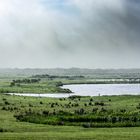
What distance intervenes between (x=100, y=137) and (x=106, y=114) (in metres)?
20.3

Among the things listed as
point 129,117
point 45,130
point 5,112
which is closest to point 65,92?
point 5,112

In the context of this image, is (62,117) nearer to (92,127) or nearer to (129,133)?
(92,127)

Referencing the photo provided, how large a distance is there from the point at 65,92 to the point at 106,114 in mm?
76523

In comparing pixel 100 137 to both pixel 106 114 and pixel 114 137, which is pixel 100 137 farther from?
pixel 106 114

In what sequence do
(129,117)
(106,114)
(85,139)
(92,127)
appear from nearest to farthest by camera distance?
(85,139), (92,127), (129,117), (106,114)

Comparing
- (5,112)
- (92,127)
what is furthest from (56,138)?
(5,112)

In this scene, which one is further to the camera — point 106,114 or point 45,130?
point 106,114

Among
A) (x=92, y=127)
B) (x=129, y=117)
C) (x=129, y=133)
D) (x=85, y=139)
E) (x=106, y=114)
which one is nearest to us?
(x=85, y=139)

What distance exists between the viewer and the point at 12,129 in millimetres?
54812

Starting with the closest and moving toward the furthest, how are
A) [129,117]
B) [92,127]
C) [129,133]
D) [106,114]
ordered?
[129,133], [92,127], [129,117], [106,114]

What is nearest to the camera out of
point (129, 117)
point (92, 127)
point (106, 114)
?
point (92, 127)

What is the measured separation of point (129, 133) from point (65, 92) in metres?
94.0

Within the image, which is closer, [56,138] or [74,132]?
[56,138]

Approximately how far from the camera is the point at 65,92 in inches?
5728
